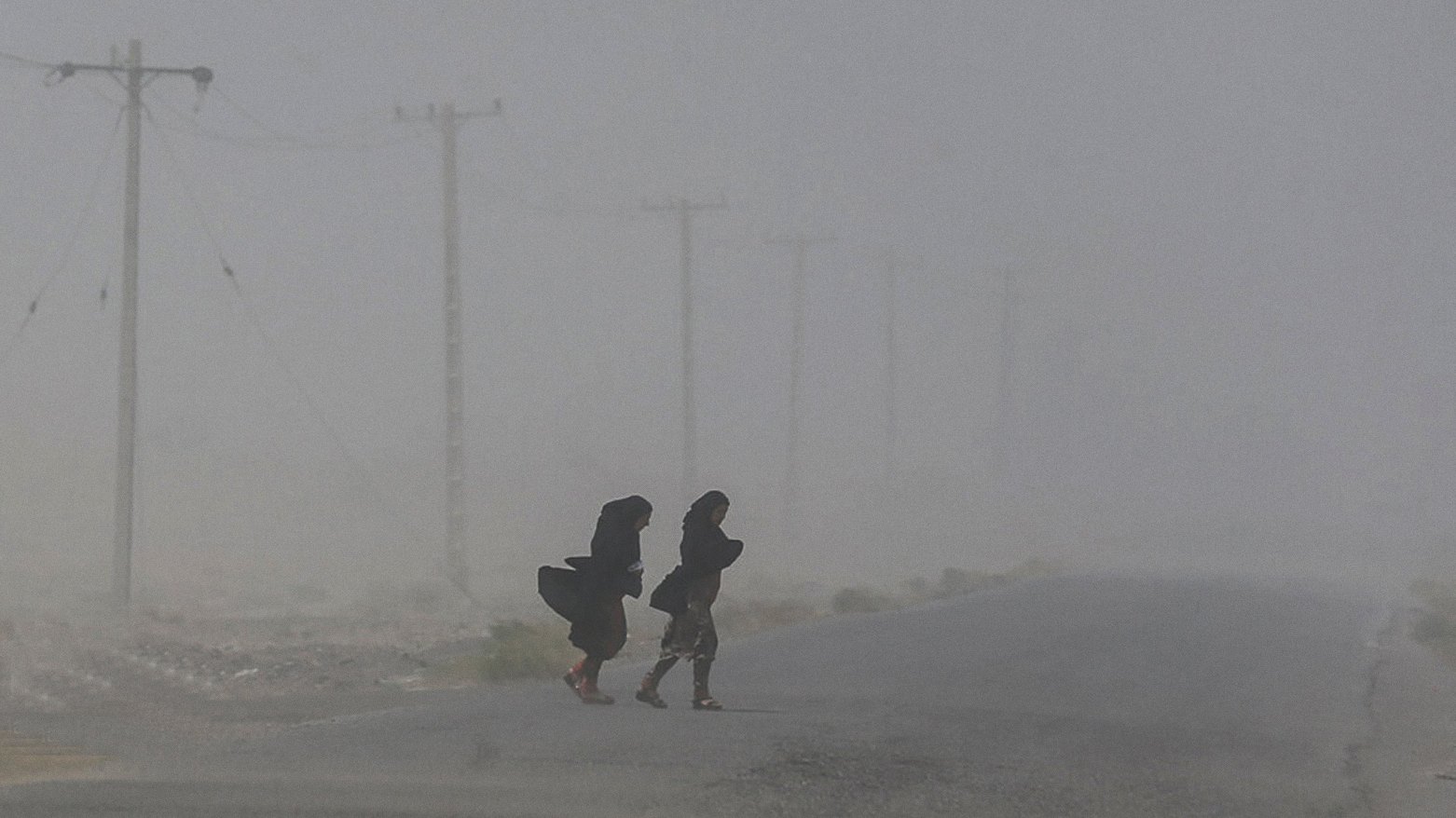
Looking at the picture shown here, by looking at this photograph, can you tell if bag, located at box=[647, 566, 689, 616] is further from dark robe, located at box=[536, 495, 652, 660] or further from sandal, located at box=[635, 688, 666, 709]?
sandal, located at box=[635, 688, 666, 709]

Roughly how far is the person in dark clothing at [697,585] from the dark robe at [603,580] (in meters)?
0.29

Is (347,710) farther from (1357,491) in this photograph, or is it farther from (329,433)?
(1357,491)

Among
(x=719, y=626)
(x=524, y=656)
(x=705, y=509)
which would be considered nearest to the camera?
(x=705, y=509)

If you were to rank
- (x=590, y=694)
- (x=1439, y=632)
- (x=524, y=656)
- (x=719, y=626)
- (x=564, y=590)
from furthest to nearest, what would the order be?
(x=1439, y=632), (x=719, y=626), (x=524, y=656), (x=590, y=694), (x=564, y=590)

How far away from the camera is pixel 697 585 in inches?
570

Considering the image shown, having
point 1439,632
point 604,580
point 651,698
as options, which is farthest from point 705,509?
point 1439,632

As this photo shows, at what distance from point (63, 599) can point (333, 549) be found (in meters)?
32.7

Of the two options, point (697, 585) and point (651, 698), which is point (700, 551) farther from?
point (651, 698)

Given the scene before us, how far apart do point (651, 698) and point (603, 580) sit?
1666 mm

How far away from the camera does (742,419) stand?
15025 cm

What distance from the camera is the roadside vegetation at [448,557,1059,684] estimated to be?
21.6 metres

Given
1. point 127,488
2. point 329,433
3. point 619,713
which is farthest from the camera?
point 329,433

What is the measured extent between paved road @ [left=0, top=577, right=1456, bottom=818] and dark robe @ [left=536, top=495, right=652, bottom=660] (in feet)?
2.32

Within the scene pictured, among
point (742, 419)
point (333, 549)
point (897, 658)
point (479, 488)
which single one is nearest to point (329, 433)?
point (479, 488)
